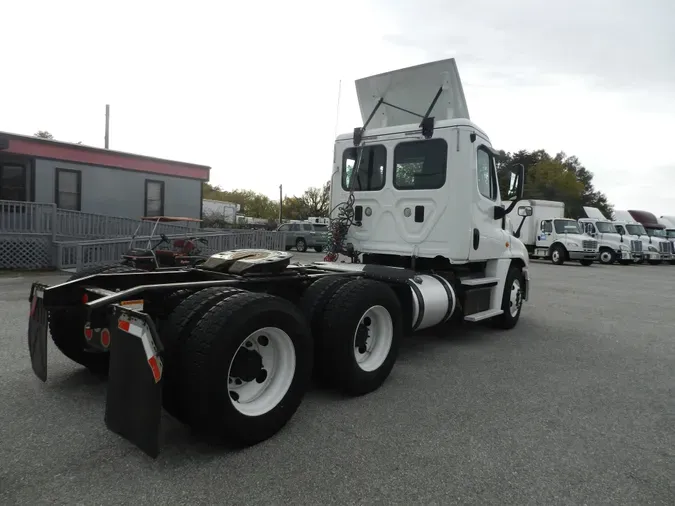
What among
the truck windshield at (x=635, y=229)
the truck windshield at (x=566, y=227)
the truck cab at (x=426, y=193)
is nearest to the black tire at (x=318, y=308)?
the truck cab at (x=426, y=193)

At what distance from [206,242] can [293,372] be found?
11574mm

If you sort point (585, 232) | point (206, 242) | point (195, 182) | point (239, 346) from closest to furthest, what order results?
point (239, 346) < point (206, 242) < point (195, 182) < point (585, 232)

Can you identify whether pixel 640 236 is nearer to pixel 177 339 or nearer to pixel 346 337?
pixel 346 337

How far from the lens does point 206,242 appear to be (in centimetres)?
1447

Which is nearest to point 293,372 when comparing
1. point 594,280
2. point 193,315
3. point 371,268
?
point 193,315

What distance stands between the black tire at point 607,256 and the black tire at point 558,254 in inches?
132

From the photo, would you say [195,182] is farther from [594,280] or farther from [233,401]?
→ [233,401]

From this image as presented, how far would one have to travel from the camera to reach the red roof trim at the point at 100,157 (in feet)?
47.4

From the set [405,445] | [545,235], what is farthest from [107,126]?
[405,445]

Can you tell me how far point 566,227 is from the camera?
24.7 m

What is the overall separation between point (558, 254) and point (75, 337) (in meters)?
24.1

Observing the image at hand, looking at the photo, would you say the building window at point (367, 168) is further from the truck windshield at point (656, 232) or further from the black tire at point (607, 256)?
the truck windshield at point (656, 232)

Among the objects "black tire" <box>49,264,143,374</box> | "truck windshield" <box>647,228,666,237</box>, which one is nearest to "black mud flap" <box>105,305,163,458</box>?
"black tire" <box>49,264,143,374</box>

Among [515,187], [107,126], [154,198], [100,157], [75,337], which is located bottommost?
[75,337]
